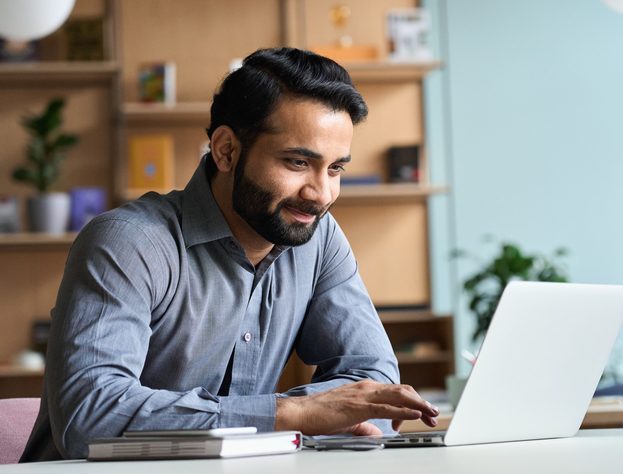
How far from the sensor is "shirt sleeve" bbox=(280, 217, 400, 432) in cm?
187

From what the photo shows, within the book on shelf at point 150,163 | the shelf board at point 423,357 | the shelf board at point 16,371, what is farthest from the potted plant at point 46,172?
the shelf board at point 423,357

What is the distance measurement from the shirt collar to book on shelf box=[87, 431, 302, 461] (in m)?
0.54

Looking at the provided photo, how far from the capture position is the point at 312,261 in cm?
197

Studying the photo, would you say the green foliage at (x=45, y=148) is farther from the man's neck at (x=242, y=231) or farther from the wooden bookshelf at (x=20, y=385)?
the man's neck at (x=242, y=231)

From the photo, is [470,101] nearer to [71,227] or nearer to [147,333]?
[71,227]

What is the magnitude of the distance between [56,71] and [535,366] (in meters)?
3.58

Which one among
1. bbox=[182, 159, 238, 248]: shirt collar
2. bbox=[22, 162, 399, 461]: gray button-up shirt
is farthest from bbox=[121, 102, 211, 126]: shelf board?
bbox=[182, 159, 238, 248]: shirt collar

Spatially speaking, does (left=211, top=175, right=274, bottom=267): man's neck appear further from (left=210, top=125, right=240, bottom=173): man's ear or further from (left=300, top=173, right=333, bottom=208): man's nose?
(left=300, top=173, right=333, bottom=208): man's nose

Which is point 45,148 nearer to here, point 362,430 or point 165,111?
point 165,111

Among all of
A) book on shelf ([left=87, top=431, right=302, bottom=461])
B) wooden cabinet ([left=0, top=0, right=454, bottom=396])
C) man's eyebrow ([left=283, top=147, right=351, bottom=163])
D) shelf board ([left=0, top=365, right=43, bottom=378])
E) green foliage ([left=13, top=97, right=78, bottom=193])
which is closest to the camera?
book on shelf ([left=87, top=431, right=302, bottom=461])

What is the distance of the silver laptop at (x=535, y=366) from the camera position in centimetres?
130

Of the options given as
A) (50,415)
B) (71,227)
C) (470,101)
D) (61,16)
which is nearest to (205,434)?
(50,415)

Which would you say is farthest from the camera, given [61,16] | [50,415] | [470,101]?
[470,101]

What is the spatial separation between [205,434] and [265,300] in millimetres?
654
